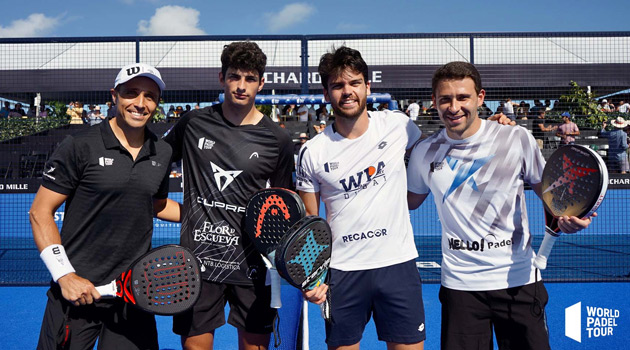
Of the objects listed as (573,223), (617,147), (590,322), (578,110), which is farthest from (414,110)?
(573,223)

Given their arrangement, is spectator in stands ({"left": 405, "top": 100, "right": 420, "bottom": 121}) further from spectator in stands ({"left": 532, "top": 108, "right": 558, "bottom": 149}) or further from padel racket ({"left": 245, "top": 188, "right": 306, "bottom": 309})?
padel racket ({"left": 245, "top": 188, "right": 306, "bottom": 309})

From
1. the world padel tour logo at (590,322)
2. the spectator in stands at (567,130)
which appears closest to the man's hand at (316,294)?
the world padel tour logo at (590,322)

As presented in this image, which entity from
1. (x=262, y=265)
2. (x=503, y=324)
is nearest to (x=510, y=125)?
(x=503, y=324)

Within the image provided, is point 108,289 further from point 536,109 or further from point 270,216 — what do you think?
point 536,109

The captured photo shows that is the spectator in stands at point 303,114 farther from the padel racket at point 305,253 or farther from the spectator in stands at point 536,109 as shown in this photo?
the padel racket at point 305,253

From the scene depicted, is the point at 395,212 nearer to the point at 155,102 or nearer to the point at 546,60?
the point at 155,102

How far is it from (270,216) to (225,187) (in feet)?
1.33

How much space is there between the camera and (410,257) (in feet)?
8.85

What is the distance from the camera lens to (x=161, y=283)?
2201mm

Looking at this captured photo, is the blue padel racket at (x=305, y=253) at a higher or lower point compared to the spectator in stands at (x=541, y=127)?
lower

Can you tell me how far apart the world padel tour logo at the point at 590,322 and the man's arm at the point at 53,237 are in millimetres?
4150

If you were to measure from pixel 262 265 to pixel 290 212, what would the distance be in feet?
1.73

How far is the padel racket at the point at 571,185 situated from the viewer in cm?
214

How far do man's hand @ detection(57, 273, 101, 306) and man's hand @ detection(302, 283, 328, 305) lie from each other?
952 mm
